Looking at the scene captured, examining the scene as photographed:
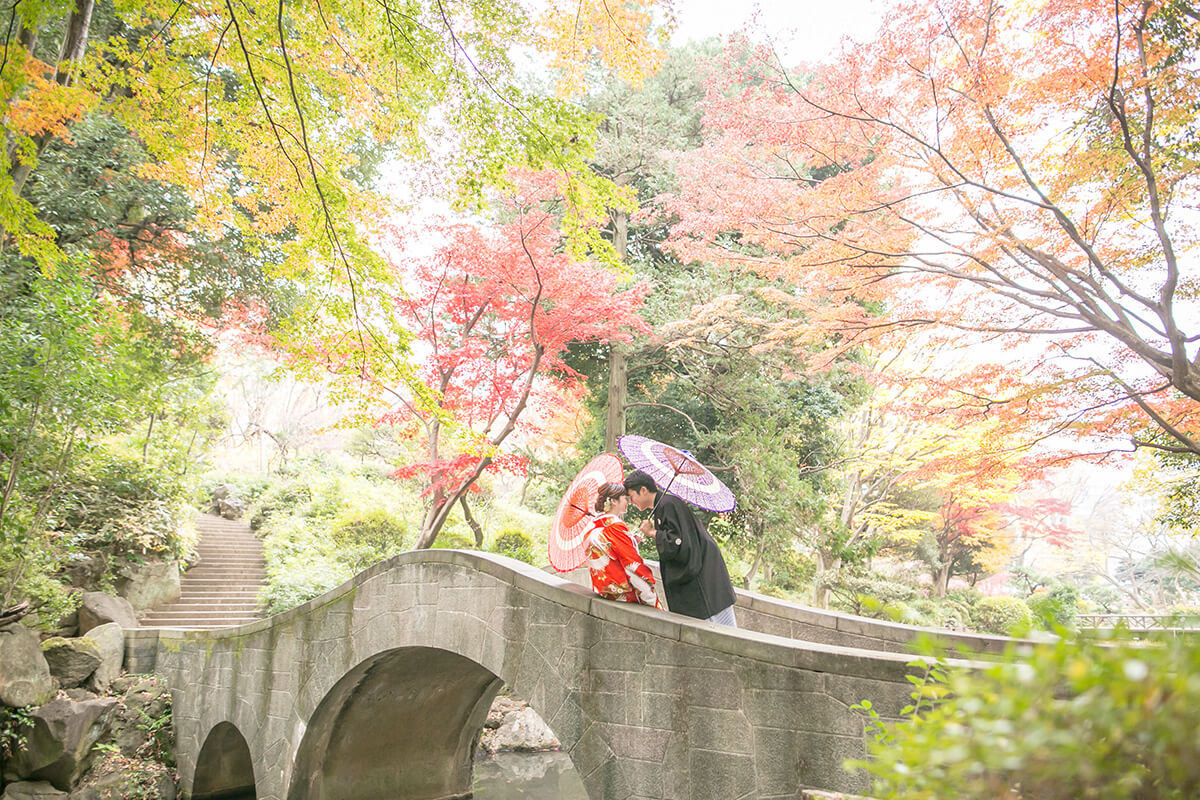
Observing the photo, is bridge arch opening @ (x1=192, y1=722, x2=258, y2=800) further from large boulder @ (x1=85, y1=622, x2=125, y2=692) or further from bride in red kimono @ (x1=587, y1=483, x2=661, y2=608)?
bride in red kimono @ (x1=587, y1=483, x2=661, y2=608)


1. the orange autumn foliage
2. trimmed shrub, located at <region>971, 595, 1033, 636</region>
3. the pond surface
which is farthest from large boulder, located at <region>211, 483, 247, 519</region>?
trimmed shrub, located at <region>971, 595, 1033, 636</region>

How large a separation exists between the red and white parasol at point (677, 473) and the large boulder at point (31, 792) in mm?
7534

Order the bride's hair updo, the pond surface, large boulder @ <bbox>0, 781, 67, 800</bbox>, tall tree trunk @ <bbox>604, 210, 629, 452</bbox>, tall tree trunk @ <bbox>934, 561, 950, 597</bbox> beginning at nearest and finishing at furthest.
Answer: the bride's hair updo → large boulder @ <bbox>0, 781, 67, 800</bbox> → the pond surface → tall tree trunk @ <bbox>604, 210, 629, 452</bbox> → tall tree trunk @ <bbox>934, 561, 950, 597</bbox>

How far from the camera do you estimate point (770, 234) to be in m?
7.51

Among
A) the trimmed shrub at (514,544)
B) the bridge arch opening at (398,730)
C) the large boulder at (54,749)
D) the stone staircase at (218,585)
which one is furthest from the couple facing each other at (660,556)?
the trimmed shrub at (514,544)

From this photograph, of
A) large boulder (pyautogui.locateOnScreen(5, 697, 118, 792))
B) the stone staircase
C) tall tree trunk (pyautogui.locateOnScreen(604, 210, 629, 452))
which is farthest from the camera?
tall tree trunk (pyautogui.locateOnScreen(604, 210, 629, 452))

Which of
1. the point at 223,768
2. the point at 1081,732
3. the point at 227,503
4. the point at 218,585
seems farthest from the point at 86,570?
the point at 1081,732

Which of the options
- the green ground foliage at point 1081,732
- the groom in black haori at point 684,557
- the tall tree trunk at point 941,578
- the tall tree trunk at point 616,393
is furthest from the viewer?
the tall tree trunk at point 941,578

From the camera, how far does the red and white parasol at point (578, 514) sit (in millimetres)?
3785

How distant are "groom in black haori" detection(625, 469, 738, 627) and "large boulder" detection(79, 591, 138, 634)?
8841 mm

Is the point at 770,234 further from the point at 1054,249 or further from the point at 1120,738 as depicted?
the point at 1120,738

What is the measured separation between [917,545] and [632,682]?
17.4 m

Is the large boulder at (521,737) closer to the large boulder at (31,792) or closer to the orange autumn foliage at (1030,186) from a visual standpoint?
the large boulder at (31,792)

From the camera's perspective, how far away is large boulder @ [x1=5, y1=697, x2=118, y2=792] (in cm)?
675
